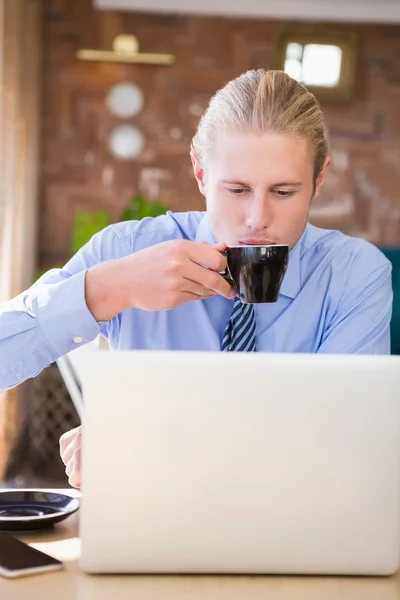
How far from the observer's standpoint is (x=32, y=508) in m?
1.24

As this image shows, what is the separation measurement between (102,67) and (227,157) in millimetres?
3640

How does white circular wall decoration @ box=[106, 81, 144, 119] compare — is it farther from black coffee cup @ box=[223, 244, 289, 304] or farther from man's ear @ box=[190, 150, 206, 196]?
black coffee cup @ box=[223, 244, 289, 304]

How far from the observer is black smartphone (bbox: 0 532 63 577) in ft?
3.15

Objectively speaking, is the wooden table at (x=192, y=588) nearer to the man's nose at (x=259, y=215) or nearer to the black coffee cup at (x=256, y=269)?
the black coffee cup at (x=256, y=269)

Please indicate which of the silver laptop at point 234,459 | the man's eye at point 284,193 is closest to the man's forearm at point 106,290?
the man's eye at point 284,193

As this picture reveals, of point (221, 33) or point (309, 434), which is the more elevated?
point (221, 33)

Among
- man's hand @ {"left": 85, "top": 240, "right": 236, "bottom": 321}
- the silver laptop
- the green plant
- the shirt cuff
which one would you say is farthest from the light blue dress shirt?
the green plant

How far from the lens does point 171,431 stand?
2.96ft

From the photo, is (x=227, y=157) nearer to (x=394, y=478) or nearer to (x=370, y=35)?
(x=394, y=478)

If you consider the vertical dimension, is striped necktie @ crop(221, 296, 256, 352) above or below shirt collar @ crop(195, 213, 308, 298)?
below

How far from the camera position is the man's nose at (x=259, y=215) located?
1.52 m

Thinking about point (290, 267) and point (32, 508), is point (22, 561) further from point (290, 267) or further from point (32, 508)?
point (290, 267)

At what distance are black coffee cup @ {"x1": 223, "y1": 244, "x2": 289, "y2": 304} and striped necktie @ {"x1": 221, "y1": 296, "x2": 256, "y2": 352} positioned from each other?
287mm

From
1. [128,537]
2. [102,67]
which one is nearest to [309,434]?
[128,537]
